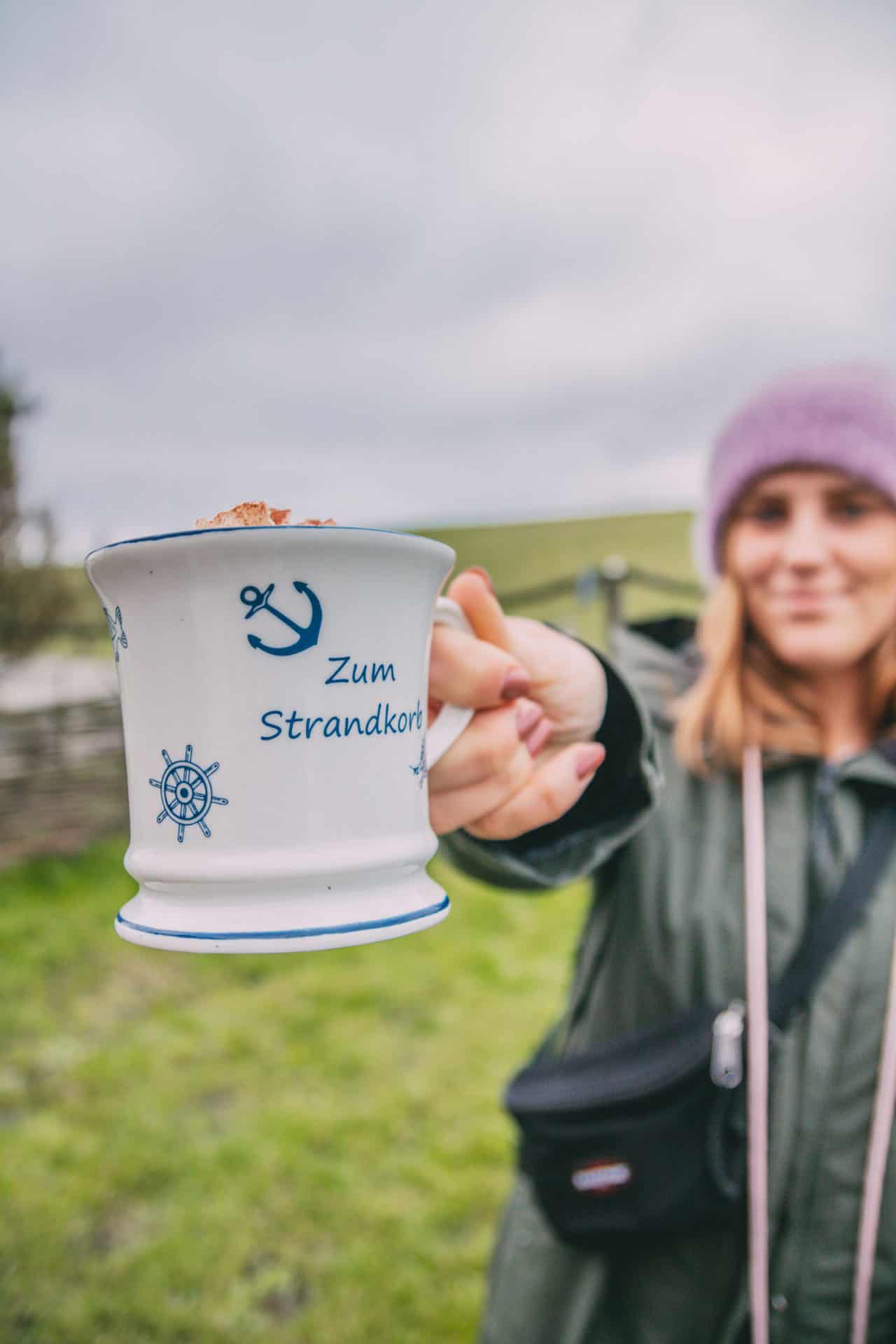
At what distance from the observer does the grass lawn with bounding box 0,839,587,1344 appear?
7.69 feet

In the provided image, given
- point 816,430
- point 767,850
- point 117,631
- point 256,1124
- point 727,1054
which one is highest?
point 816,430

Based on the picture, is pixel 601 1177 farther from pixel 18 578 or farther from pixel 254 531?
pixel 18 578

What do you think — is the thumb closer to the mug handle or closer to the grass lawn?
the mug handle

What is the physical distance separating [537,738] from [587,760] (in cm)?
5

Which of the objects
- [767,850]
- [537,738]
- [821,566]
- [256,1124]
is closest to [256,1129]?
Result: [256,1124]

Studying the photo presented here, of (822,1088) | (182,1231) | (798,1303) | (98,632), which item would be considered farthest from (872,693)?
(98,632)

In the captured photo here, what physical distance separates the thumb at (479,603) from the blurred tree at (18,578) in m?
4.21

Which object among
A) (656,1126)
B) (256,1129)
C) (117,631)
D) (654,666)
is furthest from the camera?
(256,1129)

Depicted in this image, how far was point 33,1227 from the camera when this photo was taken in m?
2.52

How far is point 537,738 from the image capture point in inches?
37.0

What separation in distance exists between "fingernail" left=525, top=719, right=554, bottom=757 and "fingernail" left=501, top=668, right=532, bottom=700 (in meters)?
0.05

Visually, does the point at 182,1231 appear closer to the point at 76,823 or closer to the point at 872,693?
the point at 872,693

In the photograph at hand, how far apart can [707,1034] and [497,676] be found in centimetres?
88

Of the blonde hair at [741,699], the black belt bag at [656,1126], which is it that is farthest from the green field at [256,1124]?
the black belt bag at [656,1126]
